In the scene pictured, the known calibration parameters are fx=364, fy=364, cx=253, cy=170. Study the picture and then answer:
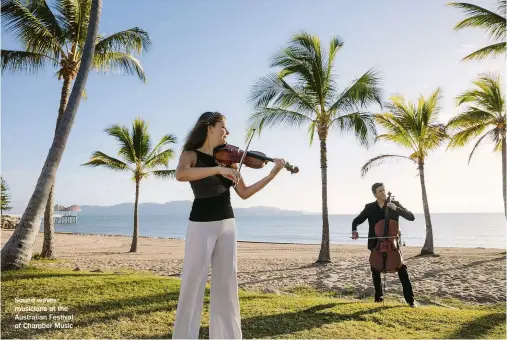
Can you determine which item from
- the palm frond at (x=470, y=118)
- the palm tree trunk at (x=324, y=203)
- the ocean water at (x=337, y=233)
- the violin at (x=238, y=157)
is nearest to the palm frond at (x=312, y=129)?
the palm tree trunk at (x=324, y=203)

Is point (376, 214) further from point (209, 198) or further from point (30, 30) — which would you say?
Result: point (30, 30)

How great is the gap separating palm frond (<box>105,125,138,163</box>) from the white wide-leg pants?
17987 mm

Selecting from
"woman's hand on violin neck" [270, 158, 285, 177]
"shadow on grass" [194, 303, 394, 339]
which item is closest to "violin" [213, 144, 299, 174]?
"woman's hand on violin neck" [270, 158, 285, 177]

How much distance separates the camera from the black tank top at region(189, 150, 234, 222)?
9.70 ft

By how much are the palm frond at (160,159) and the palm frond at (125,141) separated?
28.2 inches

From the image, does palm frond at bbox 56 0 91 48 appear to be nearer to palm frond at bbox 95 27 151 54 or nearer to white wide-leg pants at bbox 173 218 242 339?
palm frond at bbox 95 27 151 54

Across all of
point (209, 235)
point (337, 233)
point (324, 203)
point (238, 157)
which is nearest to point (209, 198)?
point (209, 235)

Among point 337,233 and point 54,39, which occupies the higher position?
point 54,39

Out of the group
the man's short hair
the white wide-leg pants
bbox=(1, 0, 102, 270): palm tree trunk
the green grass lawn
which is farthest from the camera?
bbox=(1, 0, 102, 270): palm tree trunk

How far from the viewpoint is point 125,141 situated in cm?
1975

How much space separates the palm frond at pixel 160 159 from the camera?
2012 centimetres

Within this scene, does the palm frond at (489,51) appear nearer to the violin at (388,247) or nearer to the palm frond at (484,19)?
the palm frond at (484,19)

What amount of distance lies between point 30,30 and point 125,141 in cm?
904

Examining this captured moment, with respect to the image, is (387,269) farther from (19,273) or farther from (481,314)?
(19,273)
